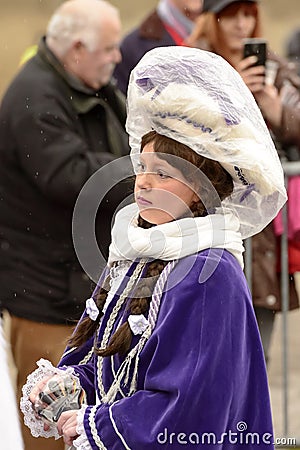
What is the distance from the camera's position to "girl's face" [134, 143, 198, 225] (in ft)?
8.45


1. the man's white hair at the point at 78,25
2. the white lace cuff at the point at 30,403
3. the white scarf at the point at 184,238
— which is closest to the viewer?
the white scarf at the point at 184,238

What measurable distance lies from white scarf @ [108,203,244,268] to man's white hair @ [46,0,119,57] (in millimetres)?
2037

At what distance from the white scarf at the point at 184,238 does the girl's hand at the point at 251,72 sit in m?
1.88

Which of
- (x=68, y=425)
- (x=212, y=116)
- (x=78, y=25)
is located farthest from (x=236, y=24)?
(x=68, y=425)

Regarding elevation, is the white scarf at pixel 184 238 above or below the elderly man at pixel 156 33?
above

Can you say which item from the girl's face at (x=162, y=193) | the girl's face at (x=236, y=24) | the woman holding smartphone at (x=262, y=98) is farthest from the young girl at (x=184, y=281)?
the girl's face at (x=236, y=24)

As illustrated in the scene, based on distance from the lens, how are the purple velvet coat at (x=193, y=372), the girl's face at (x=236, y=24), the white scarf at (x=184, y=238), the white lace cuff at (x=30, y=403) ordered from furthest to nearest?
the girl's face at (x=236, y=24) → the white lace cuff at (x=30, y=403) → the white scarf at (x=184, y=238) → the purple velvet coat at (x=193, y=372)

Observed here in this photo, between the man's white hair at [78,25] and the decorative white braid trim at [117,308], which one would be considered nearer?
the decorative white braid trim at [117,308]

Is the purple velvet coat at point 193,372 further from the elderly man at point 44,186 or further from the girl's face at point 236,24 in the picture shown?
the girl's face at point 236,24

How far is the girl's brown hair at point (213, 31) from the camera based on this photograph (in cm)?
461

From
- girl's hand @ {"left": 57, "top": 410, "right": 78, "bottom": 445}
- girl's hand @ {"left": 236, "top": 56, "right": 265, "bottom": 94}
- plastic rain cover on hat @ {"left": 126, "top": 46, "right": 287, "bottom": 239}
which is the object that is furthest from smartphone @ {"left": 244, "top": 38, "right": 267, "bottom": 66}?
girl's hand @ {"left": 57, "top": 410, "right": 78, "bottom": 445}

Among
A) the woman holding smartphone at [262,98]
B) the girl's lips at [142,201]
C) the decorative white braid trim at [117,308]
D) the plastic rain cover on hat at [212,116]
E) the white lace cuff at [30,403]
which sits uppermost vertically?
the plastic rain cover on hat at [212,116]

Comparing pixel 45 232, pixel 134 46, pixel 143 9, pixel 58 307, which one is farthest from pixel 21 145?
pixel 143 9

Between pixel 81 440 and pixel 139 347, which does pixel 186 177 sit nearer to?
pixel 139 347
